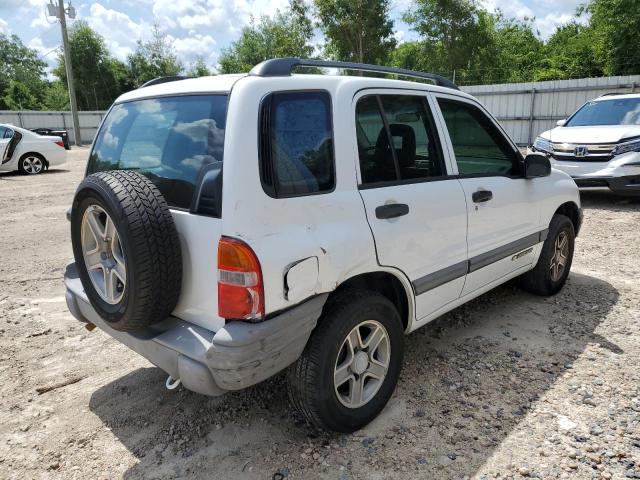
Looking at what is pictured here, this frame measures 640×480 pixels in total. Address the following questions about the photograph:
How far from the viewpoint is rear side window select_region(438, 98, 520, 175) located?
3252mm

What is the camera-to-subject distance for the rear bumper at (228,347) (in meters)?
2.08

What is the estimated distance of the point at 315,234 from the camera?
89.5 inches

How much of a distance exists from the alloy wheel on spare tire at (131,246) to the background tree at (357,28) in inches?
949

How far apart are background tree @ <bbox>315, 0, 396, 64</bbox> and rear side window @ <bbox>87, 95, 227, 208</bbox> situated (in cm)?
2345

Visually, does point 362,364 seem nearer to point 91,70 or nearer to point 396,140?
point 396,140

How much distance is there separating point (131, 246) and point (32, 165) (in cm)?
1396

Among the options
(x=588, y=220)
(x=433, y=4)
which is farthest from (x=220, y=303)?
(x=433, y=4)

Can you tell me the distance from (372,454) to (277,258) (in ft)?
3.84

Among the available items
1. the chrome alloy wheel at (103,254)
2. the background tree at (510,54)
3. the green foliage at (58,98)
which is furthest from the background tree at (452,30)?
the green foliage at (58,98)

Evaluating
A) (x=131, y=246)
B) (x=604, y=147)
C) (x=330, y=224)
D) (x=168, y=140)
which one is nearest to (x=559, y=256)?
(x=330, y=224)

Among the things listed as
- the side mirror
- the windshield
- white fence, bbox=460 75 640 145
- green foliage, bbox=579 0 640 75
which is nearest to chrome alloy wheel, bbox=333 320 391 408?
the side mirror

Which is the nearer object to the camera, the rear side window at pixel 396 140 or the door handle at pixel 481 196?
the rear side window at pixel 396 140

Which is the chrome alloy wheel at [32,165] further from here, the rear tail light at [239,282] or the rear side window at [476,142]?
the rear tail light at [239,282]

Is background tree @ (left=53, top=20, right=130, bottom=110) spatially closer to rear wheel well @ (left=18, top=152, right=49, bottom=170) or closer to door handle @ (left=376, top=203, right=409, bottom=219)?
rear wheel well @ (left=18, top=152, right=49, bottom=170)
